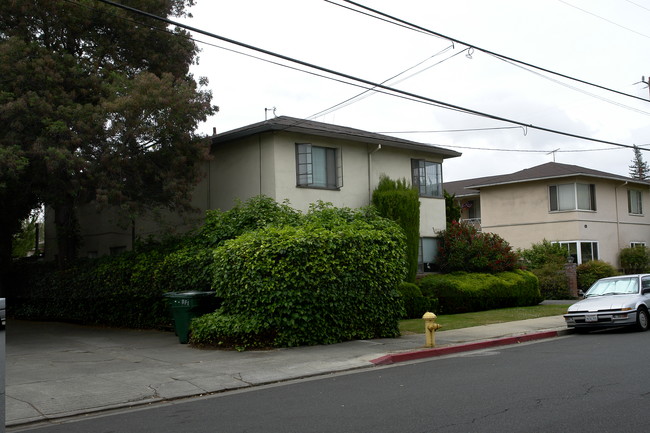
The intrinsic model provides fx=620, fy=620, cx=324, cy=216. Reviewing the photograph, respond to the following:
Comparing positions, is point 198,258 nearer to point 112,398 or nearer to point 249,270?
point 249,270

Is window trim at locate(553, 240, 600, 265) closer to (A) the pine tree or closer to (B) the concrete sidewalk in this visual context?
(B) the concrete sidewalk

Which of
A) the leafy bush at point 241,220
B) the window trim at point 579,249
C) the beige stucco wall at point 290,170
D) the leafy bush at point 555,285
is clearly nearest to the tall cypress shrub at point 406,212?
the beige stucco wall at point 290,170

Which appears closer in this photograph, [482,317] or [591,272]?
[482,317]

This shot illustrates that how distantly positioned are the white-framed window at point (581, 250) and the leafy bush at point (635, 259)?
6.69ft

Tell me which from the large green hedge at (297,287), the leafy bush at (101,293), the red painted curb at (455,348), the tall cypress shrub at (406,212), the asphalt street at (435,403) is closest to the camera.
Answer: the asphalt street at (435,403)

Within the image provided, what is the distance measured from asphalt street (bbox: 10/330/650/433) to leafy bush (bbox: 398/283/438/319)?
26.2 ft

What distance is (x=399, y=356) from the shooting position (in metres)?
12.1

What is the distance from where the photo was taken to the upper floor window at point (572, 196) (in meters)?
32.6

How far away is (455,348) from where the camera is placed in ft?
43.5

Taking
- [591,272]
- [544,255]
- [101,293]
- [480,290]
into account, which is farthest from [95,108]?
[591,272]

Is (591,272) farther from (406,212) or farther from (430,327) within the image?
(430,327)

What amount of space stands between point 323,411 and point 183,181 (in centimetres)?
1149

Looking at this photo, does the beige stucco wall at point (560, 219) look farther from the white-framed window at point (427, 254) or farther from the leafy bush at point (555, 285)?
the white-framed window at point (427, 254)

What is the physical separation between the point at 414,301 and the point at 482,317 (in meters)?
2.14
